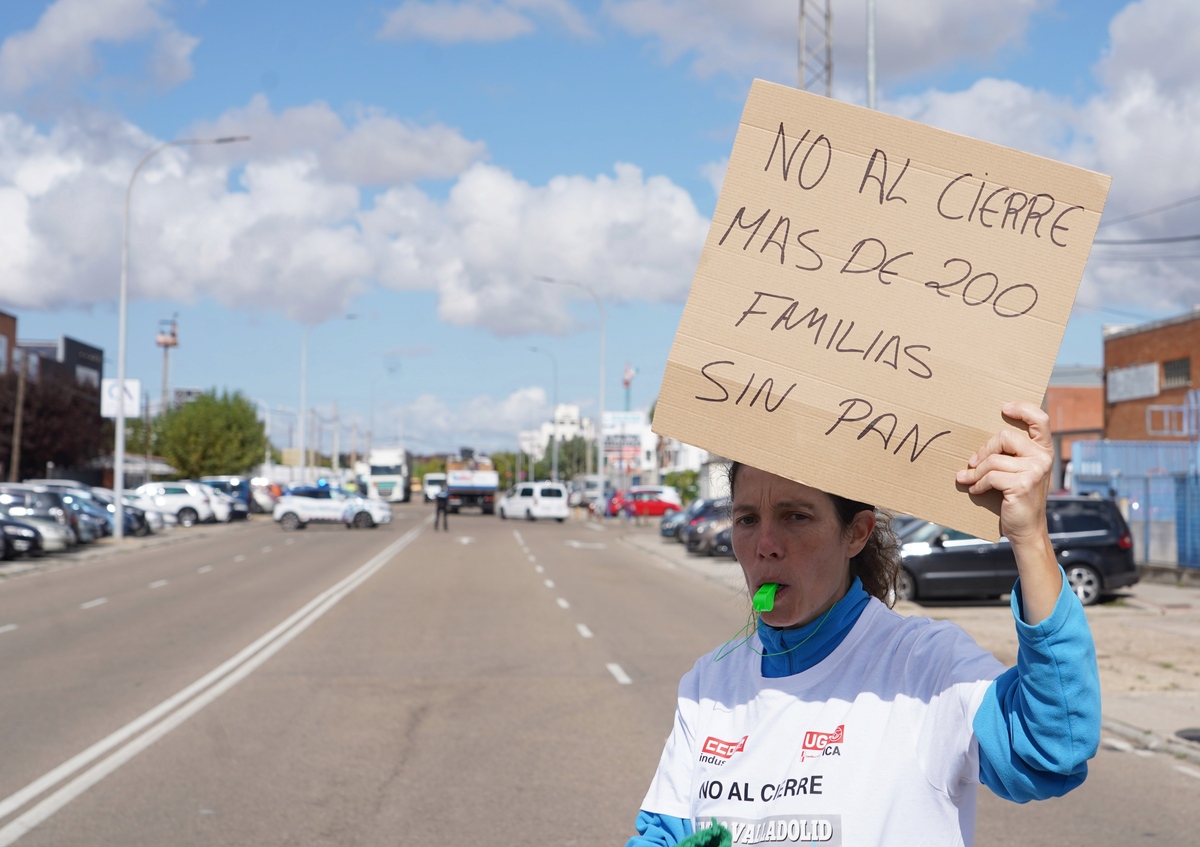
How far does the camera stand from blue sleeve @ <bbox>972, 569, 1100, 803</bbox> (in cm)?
203

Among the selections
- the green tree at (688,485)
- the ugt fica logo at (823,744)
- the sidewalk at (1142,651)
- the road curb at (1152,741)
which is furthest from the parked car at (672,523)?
the ugt fica logo at (823,744)

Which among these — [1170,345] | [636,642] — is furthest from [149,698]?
[1170,345]

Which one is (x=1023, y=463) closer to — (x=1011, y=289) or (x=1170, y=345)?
(x=1011, y=289)

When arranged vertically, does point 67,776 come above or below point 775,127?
below

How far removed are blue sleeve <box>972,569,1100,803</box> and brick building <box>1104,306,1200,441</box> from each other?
38.7 m

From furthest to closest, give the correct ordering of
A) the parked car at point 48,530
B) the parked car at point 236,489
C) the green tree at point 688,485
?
the green tree at point 688,485, the parked car at point 236,489, the parked car at point 48,530

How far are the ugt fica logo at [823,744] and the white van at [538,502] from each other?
213ft

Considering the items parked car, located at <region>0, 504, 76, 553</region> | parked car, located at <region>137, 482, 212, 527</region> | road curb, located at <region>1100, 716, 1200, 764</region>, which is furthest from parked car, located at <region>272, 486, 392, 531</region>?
road curb, located at <region>1100, 716, 1200, 764</region>

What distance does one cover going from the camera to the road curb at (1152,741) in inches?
369

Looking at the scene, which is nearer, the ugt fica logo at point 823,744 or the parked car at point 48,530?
the ugt fica logo at point 823,744

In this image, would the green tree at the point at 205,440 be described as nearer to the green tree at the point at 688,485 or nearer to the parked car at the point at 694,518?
the green tree at the point at 688,485

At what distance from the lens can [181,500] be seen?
186 feet

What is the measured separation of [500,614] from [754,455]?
1705cm

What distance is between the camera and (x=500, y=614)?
19.2m
